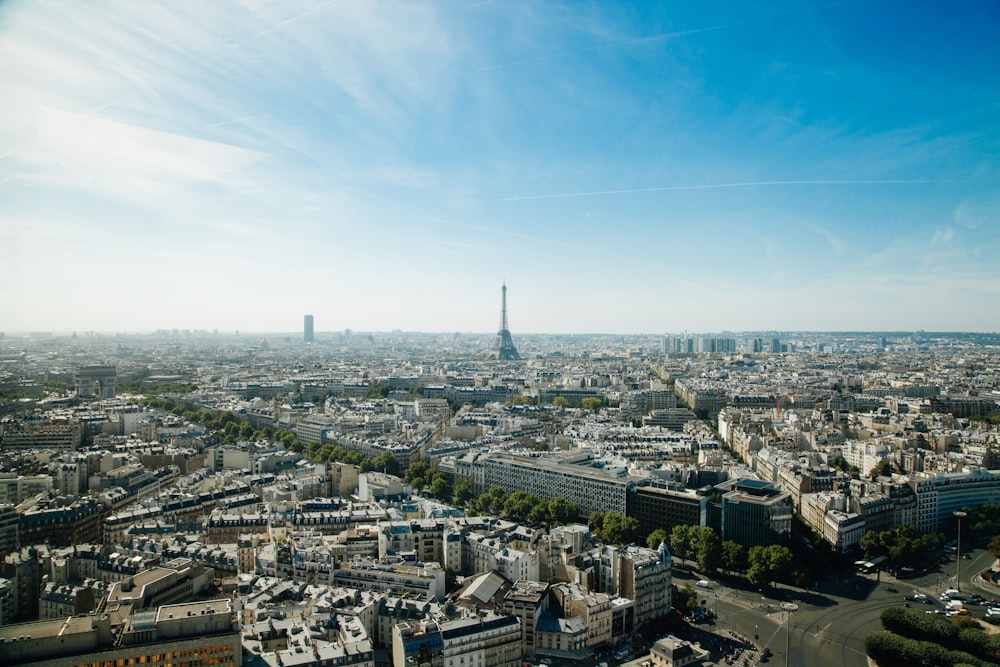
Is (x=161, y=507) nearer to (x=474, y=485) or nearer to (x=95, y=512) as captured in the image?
(x=95, y=512)

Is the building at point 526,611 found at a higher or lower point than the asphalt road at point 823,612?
higher

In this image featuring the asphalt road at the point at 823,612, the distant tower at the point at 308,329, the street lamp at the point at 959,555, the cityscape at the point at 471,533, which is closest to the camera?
the cityscape at the point at 471,533

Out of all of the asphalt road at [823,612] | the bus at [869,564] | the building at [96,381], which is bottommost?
the asphalt road at [823,612]

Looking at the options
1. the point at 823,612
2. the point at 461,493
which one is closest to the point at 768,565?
the point at 823,612

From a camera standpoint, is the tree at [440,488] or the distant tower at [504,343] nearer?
the tree at [440,488]

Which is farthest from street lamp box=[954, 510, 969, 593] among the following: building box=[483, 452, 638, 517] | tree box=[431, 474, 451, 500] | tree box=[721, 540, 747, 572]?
tree box=[431, 474, 451, 500]

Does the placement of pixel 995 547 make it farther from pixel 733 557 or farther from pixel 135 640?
pixel 135 640

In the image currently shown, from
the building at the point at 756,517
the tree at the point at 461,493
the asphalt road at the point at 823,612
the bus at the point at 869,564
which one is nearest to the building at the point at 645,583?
the asphalt road at the point at 823,612

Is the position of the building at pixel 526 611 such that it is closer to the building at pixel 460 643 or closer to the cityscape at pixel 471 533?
the cityscape at pixel 471 533
